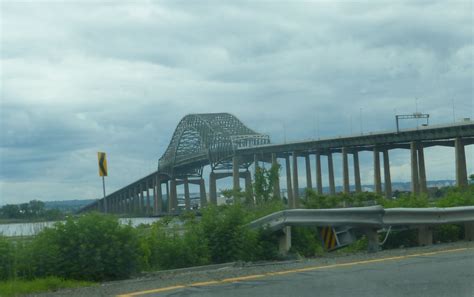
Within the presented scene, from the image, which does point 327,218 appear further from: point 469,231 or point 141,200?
point 141,200

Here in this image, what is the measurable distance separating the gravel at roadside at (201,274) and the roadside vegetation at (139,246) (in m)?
0.54

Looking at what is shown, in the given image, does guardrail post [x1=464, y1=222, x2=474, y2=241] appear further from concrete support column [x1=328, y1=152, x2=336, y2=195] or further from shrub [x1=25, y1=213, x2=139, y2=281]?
concrete support column [x1=328, y1=152, x2=336, y2=195]

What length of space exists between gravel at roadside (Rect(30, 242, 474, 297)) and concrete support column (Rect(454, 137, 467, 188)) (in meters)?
62.1

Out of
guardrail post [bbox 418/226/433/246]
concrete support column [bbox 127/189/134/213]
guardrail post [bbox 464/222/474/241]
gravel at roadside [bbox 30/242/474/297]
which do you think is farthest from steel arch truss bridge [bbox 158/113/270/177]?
gravel at roadside [bbox 30/242/474/297]

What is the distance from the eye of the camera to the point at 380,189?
303 ft

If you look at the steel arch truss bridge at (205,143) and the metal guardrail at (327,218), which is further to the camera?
the steel arch truss bridge at (205,143)

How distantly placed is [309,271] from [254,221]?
12.4 feet

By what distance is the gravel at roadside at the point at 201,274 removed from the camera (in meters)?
10.2

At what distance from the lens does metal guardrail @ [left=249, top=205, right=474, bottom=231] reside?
47.3ft

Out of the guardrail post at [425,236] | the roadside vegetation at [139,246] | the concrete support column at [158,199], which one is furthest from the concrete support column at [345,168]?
the guardrail post at [425,236]

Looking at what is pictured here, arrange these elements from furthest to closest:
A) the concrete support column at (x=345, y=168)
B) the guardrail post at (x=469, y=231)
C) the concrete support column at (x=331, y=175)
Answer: the concrete support column at (x=331, y=175) < the concrete support column at (x=345, y=168) < the guardrail post at (x=469, y=231)

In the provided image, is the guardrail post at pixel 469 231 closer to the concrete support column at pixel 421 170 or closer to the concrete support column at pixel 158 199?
the concrete support column at pixel 158 199

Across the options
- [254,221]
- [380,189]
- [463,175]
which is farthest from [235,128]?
[254,221]

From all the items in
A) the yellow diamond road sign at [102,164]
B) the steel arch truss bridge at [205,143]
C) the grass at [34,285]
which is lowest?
the grass at [34,285]
